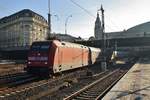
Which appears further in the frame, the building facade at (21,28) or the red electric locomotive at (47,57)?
the building facade at (21,28)

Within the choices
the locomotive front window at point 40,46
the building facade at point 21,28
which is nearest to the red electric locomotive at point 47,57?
the locomotive front window at point 40,46

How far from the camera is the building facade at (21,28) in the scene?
113 metres

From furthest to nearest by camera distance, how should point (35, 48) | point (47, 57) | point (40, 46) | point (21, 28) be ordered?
point (21, 28) < point (35, 48) < point (40, 46) < point (47, 57)

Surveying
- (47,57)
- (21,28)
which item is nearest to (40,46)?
(47,57)

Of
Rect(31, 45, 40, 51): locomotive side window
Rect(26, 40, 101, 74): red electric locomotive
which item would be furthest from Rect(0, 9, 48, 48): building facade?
Rect(31, 45, 40, 51): locomotive side window

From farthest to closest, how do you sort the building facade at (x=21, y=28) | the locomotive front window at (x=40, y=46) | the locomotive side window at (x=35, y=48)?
the building facade at (x=21, y=28)
the locomotive side window at (x=35, y=48)
the locomotive front window at (x=40, y=46)

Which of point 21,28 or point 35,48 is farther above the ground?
point 21,28

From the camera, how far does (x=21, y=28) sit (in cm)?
11538

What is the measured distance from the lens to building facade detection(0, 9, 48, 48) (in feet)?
369

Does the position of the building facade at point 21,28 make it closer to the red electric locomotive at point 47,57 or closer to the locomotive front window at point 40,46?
the red electric locomotive at point 47,57

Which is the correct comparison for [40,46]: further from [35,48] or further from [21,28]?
[21,28]

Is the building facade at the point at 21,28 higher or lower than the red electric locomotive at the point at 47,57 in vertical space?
higher

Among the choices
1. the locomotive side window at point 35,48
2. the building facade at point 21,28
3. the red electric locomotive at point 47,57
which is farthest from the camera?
the building facade at point 21,28

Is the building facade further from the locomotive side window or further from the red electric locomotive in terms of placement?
the locomotive side window
